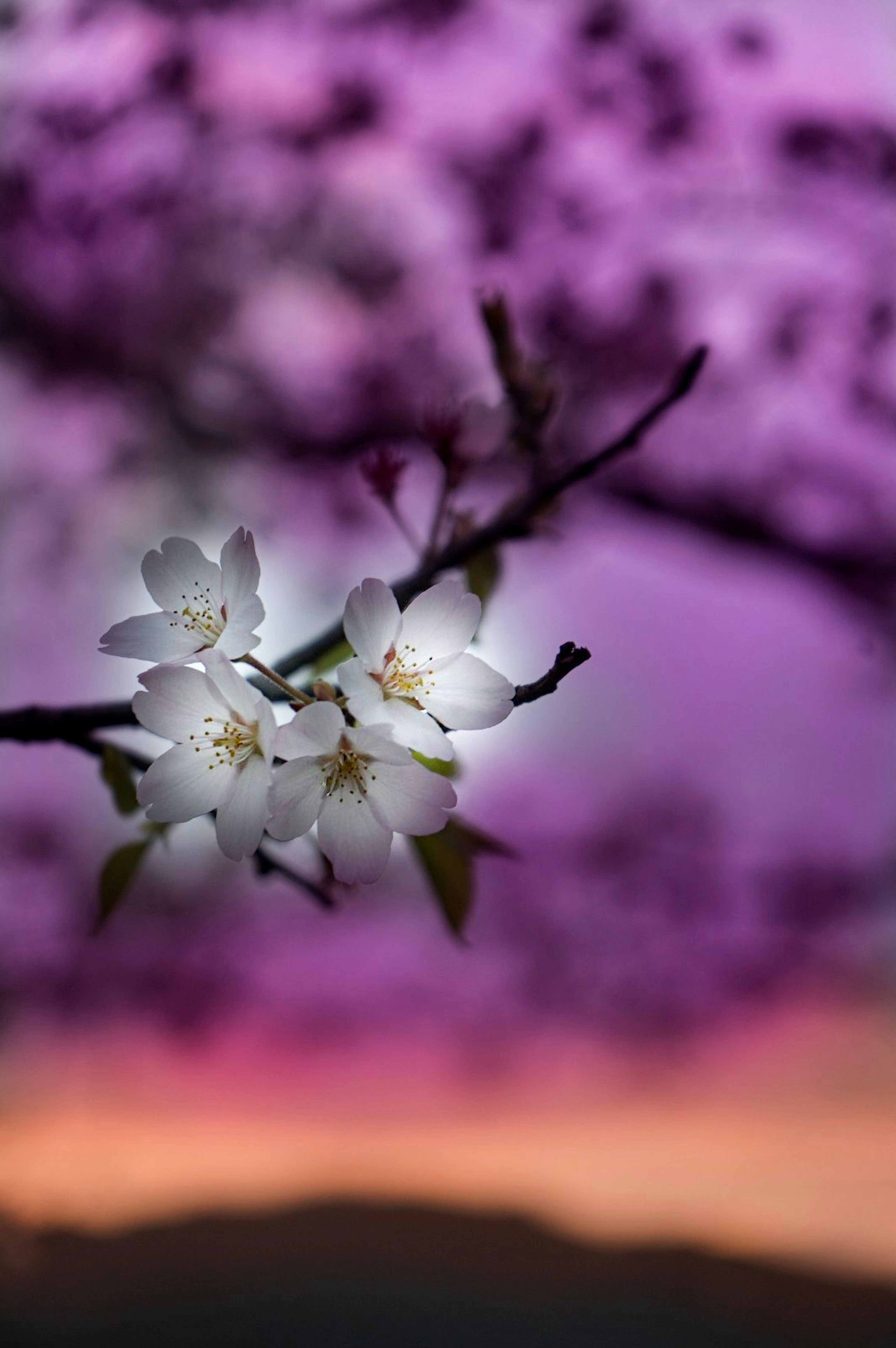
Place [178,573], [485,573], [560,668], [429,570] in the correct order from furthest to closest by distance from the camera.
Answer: [485,573] < [429,570] < [178,573] < [560,668]

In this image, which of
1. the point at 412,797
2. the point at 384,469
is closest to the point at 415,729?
the point at 412,797

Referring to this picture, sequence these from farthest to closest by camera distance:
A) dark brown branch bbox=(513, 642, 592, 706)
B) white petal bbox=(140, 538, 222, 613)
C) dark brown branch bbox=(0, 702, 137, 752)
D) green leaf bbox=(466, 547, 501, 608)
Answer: green leaf bbox=(466, 547, 501, 608) → dark brown branch bbox=(0, 702, 137, 752) → white petal bbox=(140, 538, 222, 613) → dark brown branch bbox=(513, 642, 592, 706)

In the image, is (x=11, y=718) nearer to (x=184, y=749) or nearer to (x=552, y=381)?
(x=184, y=749)

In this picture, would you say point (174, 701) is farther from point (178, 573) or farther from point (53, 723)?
point (53, 723)

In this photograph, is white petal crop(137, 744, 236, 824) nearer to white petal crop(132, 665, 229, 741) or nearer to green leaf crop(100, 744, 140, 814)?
white petal crop(132, 665, 229, 741)

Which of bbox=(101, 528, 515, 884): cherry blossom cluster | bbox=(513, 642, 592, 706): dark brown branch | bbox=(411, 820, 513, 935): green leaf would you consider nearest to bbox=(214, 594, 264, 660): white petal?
bbox=(101, 528, 515, 884): cherry blossom cluster

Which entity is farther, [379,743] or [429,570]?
[429,570]
